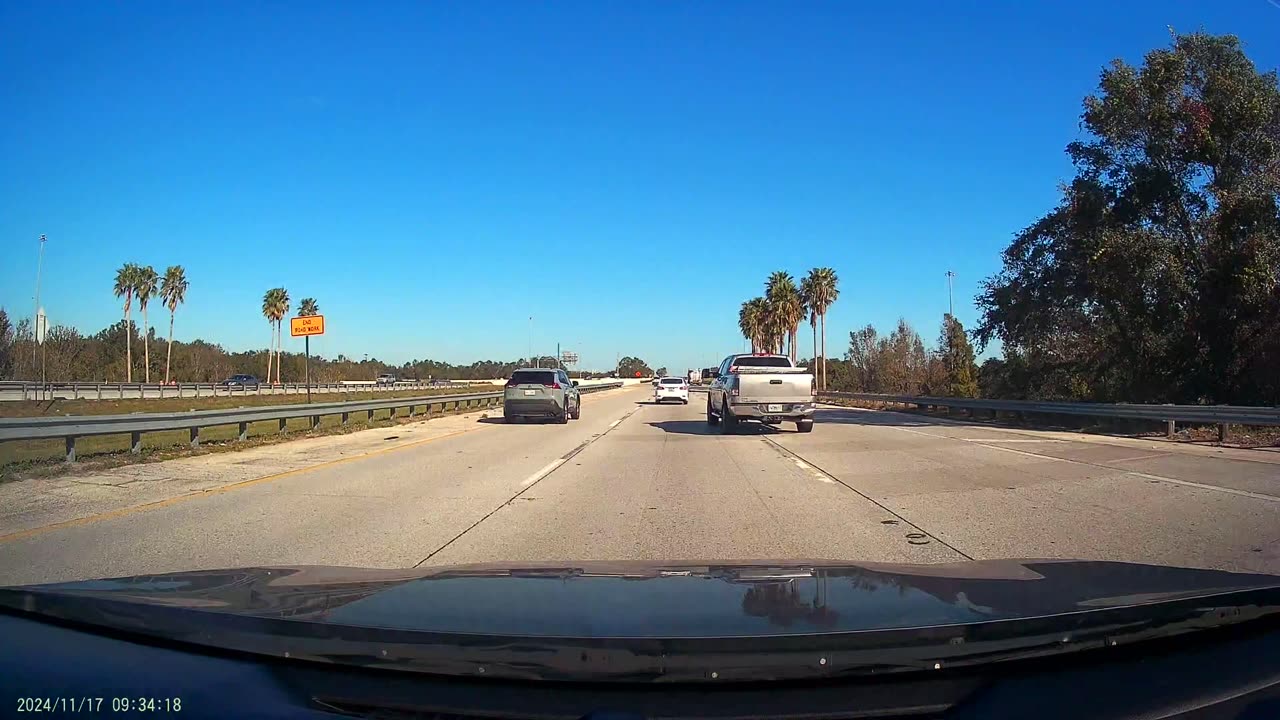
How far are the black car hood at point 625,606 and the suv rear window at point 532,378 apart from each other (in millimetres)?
21815

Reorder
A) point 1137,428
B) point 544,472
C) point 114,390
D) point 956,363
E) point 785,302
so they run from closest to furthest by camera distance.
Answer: point 544,472 < point 1137,428 < point 956,363 < point 114,390 < point 785,302

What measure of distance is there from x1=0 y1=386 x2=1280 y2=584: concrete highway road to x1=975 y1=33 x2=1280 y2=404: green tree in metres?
7.84

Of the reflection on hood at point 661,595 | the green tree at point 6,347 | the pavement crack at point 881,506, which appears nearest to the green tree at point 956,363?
the pavement crack at point 881,506

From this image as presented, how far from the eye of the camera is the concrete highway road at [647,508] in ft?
22.9

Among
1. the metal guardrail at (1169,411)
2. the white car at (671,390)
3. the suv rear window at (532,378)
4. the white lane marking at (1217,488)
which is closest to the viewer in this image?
the white lane marking at (1217,488)

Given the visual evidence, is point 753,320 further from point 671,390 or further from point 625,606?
point 625,606

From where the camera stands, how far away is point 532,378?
26.5 meters

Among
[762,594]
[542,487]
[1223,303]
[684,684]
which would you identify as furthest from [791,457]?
[1223,303]

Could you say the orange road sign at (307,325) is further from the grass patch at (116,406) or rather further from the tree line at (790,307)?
the tree line at (790,307)

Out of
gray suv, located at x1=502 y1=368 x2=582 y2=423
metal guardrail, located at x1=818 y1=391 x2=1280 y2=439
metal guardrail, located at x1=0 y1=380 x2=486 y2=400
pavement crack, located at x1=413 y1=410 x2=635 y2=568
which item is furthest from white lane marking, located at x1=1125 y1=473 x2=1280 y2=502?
metal guardrail, located at x1=0 y1=380 x2=486 y2=400

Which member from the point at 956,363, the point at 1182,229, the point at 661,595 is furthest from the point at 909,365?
the point at 661,595

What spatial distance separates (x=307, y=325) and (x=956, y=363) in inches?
1301

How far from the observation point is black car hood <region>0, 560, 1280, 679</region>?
2.98m

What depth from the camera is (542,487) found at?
11477 millimetres
